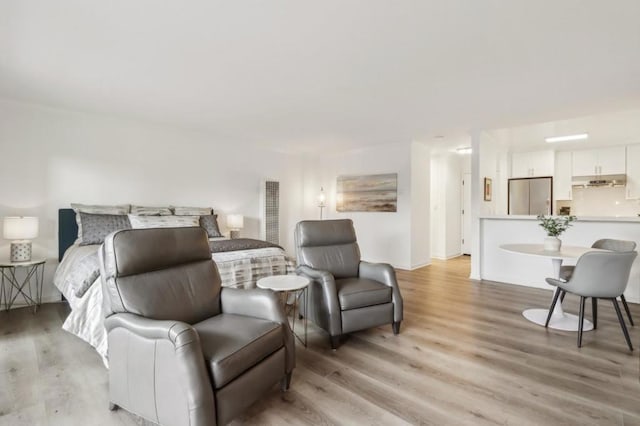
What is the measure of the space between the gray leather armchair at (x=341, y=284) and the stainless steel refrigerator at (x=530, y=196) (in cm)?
497

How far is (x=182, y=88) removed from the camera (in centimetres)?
317

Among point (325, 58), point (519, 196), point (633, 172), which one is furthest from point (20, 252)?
point (633, 172)

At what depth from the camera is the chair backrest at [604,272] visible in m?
2.53

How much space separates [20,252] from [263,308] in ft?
10.6

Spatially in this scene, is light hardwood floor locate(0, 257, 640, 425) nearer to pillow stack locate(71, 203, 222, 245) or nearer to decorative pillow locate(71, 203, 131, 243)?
pillow stack locate(71, 203, 222, 245)

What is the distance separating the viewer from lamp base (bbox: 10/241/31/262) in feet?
10.9

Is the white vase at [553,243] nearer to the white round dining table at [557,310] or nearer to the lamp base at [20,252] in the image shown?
the white round dining table at [557,310]

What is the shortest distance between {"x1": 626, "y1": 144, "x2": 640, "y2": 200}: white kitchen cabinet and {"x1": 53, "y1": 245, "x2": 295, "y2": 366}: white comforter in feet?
21.2

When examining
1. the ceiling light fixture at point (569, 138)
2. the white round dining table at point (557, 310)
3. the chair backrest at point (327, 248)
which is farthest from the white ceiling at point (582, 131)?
the chair backrest at point (327, 248)

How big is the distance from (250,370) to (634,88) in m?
4.39

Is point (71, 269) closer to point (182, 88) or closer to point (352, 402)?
point (182, 88)

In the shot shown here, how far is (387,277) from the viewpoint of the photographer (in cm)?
285

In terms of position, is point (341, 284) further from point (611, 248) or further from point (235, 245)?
point (611, 248)

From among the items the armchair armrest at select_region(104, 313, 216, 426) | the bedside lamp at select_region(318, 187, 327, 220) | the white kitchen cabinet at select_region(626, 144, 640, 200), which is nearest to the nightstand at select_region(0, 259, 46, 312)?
the armchair armrest at select_region(104, 313, 216, 426)
